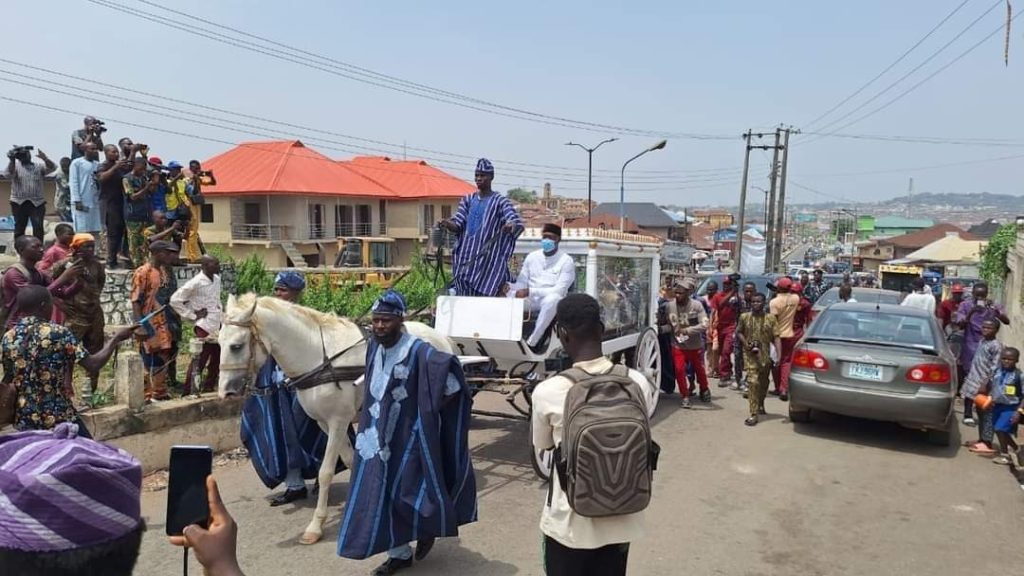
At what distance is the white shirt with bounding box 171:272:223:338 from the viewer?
7242 millimetres

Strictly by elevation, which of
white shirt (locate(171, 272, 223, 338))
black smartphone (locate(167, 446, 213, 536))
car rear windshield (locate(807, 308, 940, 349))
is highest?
black smartphone (locate(167, 446, 213, 536))

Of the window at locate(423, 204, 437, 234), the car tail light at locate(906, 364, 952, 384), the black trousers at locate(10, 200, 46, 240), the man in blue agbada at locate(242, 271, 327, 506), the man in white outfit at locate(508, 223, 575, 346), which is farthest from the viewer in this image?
the window at locate(423, 204, 437, 234)

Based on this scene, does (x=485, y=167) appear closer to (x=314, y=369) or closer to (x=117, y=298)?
(x=314, y=369)

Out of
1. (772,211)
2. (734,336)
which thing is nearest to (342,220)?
(772,211)

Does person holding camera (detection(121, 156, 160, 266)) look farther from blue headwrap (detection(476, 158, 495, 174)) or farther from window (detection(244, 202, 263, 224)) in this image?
window (detection(244, 202, 263, 224))

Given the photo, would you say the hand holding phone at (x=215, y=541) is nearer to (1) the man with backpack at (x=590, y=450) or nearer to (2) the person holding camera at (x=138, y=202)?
(1) the man with backpack at (x=590, y=450)

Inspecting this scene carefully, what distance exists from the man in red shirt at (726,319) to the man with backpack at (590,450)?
879 centimetres

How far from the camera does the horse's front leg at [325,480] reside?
5145 mm

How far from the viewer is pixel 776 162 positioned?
3462 centimetres

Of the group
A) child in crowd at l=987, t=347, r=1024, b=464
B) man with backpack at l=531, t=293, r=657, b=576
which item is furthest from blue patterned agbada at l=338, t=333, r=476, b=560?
child in crowd at l=987, t=347, r=1024, b=464

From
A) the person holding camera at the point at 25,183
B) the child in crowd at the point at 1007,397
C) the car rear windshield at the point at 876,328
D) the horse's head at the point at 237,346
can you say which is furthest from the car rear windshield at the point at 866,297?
the person holding camera at the point at 25,183

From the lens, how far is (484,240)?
23.0 feet

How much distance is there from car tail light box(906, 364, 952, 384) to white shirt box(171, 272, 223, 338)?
23.7 ft

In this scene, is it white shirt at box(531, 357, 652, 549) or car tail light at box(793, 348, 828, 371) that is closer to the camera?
white shirt at box(531, 357, 652, 549)
